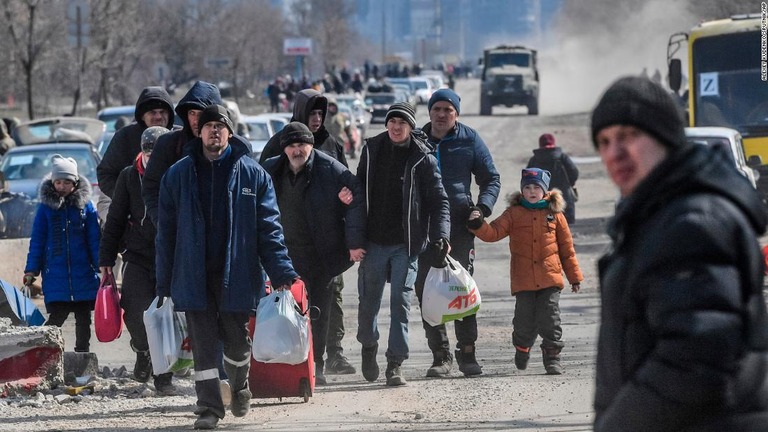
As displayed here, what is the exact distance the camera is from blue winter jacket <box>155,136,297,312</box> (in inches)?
287

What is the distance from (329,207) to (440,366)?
137 centimetres

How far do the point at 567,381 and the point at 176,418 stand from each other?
2.57 meters

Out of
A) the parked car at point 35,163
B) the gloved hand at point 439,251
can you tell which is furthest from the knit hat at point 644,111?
the parked car at point 35,163

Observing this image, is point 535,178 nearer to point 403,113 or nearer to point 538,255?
point 538,255

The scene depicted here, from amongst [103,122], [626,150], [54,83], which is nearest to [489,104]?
[54,83]

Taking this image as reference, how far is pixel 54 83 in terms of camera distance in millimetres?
59250

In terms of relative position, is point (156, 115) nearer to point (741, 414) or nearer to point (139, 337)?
point (139, 337)

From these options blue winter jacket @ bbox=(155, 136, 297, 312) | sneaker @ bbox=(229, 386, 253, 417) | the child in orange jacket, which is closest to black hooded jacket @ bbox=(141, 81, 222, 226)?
blue winter jacket @ bbox=(155, 136, 297, 312)

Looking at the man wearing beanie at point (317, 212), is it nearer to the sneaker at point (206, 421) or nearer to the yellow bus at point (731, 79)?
the sneaker at point (206, 421)

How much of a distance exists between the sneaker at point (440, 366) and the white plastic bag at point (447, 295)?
457 mm

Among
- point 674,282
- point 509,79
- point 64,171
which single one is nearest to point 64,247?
point 64,171

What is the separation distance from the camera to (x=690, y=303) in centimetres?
296

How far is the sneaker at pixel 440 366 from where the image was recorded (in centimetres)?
951

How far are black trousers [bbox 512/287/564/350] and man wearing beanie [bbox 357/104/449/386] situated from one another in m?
0.80
